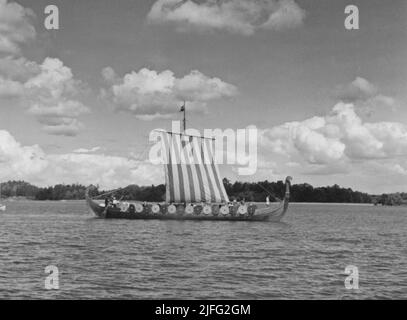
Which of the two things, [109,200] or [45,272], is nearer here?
[45,272]

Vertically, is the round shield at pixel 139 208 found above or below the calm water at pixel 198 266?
above

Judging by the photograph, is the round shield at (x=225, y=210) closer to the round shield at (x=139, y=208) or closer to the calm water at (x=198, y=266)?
the round shield at (x=139, y=208)

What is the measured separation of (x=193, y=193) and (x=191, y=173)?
355 cm

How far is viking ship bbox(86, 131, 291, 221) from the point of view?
81.1 m

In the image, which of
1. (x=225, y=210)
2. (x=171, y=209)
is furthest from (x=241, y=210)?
(x=171, y=209)

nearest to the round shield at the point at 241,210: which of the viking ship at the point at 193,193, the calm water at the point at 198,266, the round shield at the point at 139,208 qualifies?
the viking ship at the point at 193,193

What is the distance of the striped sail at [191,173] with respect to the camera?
81375mm

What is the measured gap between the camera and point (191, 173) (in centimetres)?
8150

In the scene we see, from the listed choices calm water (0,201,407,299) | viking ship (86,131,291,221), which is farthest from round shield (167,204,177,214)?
calm water (0,201,407,299)

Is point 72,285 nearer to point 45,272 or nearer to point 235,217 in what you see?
point 45,272

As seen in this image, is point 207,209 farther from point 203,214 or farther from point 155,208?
point 155,208
